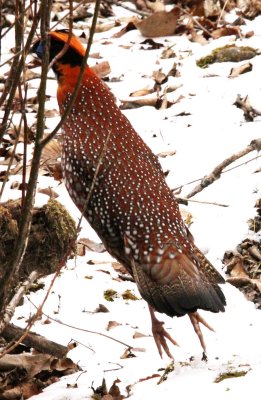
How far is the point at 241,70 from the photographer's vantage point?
7645mm

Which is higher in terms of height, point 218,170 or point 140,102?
point 218,170

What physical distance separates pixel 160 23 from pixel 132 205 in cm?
503

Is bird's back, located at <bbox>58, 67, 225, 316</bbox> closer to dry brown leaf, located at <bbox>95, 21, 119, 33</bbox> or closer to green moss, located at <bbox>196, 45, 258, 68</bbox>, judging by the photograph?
green moss, located at <bbox>196, 45, 258, 68</bbox>

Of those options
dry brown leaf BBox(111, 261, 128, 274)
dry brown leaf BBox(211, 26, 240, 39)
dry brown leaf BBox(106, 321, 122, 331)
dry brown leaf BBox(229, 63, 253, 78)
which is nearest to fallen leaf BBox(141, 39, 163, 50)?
dry brown leaf BBox(211, 26, 240, 39)

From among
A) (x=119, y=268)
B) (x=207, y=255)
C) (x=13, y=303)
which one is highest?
(x=13, y=303)

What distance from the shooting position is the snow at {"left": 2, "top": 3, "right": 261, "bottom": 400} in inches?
156

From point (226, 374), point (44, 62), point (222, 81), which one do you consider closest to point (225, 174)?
point (222, 81)

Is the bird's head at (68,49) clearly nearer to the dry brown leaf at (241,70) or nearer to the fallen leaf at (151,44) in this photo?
the dry brown leaf at (241,70)

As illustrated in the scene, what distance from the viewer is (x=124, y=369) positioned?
4289 millimetres

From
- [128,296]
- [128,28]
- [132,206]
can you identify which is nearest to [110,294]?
Answer: [128,296]

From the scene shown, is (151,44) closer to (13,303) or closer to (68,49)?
(68,49)

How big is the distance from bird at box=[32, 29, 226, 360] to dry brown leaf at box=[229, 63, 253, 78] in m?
3.10

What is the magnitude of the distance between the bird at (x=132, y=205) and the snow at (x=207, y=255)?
0.23m

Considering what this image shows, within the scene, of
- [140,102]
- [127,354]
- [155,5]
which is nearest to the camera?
[127,354]
